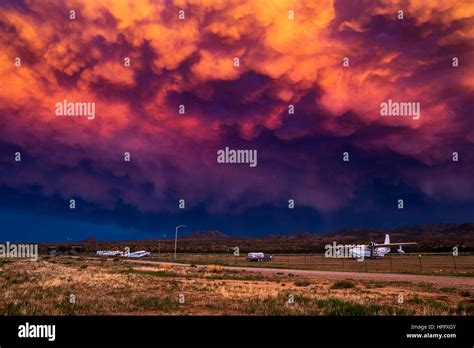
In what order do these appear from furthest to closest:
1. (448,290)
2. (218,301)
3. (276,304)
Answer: (448,290) → (218,301) → (276,304)

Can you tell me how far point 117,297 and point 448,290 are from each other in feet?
63.5
